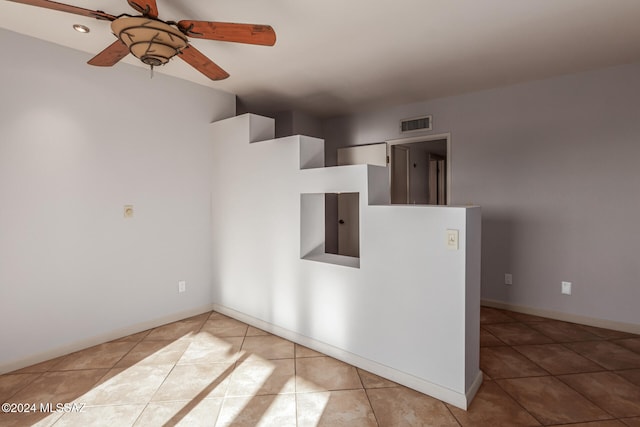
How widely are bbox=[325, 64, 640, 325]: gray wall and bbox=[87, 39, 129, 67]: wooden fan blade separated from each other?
3.44 m

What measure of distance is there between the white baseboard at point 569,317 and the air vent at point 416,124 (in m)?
2.26

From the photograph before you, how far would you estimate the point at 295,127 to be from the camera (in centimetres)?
484

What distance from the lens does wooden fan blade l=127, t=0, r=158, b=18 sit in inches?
63.2

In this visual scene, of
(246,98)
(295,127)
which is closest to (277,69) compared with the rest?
(246,98)

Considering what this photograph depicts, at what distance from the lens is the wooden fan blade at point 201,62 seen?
6.69ft

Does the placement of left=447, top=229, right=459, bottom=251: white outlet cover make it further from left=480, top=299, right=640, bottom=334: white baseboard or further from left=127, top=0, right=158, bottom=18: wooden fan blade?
left=480, top=299, right=640, bottom=334: white baseboard

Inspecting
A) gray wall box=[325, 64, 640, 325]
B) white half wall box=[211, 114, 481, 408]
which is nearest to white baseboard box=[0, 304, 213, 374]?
white half wall box=[211, 114, 481, 408]

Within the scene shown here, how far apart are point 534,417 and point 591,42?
9.18ft

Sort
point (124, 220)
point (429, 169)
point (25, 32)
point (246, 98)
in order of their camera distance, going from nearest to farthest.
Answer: point (25, 32), point (124, 220), point (246, 98), point (429, 169)

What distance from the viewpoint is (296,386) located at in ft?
7.69

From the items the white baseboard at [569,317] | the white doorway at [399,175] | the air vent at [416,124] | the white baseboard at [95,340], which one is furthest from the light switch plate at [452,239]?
the white baseboard at [95,340]

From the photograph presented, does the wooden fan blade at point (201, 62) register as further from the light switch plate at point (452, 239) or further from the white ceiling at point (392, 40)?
the light switch plate at point (452, 239)

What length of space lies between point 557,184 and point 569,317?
1.38 metres

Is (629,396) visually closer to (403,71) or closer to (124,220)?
(403,71)
